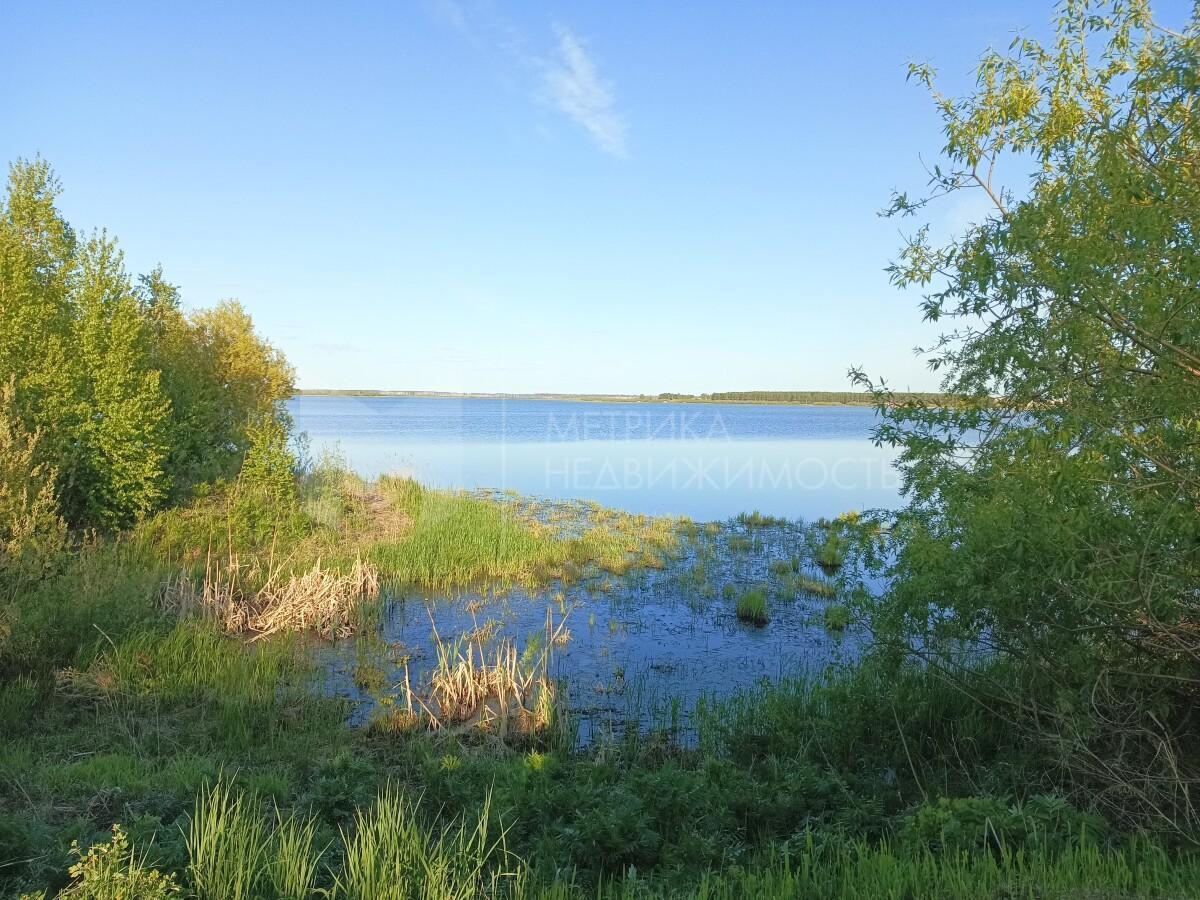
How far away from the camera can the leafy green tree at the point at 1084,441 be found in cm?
495

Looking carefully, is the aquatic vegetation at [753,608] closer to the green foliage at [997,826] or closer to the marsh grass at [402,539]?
the marsh grass at [402,539]

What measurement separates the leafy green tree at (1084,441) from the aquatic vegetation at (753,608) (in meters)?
6.08

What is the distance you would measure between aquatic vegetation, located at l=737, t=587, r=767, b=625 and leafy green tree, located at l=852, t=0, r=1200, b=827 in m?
6.08

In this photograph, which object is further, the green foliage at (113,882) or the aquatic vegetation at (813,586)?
the aquatic vegetation at (813,586)

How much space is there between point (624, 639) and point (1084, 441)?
8.75 m

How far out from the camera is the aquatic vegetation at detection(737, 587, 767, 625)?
14116 mm

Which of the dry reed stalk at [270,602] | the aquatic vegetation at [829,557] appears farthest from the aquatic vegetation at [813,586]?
the dry reed stalk at [270,602]

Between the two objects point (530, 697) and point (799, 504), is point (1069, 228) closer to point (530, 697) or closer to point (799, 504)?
point (530, 697)

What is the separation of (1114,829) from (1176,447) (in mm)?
3011

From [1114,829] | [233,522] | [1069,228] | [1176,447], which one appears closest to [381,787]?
[1114,829]

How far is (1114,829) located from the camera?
18.2 ft

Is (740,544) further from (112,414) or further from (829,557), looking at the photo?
(112,414)

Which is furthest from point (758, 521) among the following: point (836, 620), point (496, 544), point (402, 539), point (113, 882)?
point (113, 882)

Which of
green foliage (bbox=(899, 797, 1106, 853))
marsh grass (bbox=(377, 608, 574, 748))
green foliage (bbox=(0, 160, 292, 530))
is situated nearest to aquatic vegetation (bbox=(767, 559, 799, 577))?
marsh grass (bbox=(377, 608, 574, 748))
